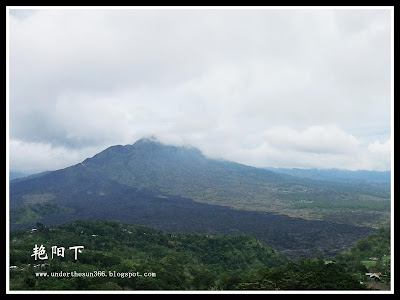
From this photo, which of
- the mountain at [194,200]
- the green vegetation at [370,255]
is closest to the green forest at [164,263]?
the green vegetation at [370,255]

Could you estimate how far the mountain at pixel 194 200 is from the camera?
46.3 meters

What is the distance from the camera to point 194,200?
2876 inches

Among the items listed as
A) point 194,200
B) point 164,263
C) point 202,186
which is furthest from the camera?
point 202,186

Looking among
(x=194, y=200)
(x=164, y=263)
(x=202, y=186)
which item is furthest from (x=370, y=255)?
(x=202, y=186)

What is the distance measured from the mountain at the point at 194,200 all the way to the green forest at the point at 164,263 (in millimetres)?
9039

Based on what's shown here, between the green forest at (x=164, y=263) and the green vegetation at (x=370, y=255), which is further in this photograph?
the green vegetation at (x=370, y=255)

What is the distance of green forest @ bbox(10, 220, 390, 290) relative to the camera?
36.5 ft

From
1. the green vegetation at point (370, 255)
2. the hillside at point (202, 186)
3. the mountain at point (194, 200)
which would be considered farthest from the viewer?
the hillside at point (202, 186)

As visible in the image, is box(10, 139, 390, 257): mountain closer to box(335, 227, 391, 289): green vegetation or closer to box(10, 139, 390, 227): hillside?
box(10, 139, 390, 227): hillside

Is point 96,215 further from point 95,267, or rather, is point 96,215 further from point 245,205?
point 95,267

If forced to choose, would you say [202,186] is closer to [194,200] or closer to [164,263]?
[194,200]

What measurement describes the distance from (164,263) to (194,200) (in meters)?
54.6

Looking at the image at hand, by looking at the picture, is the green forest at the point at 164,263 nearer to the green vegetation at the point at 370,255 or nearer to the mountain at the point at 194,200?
the green vegetation at the point at 370,255

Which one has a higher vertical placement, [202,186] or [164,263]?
[164,263]
